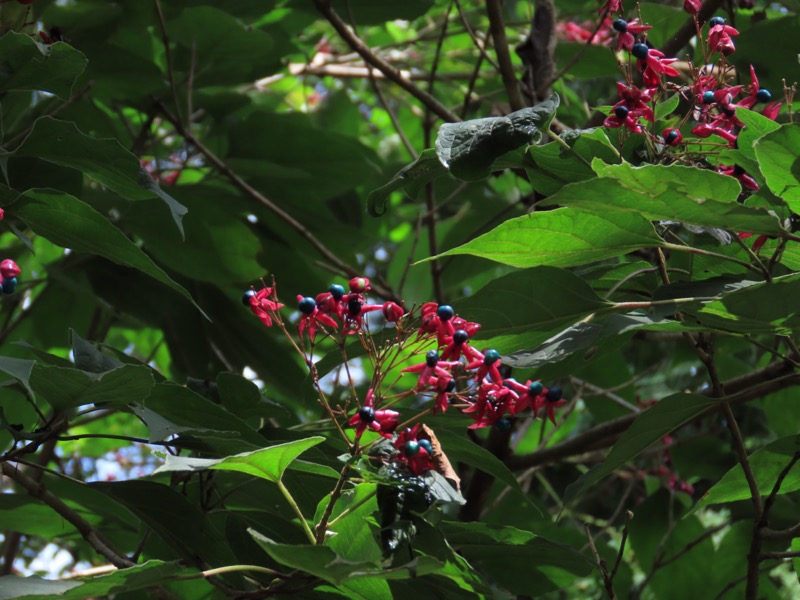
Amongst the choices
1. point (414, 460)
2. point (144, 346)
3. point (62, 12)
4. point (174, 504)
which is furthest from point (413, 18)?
point (414, 460)

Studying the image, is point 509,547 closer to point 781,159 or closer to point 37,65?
point 781,159

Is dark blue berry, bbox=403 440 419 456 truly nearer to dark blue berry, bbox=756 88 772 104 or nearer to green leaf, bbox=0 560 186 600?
green leaf, bbox=0 560 186 600

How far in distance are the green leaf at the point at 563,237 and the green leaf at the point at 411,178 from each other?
5.1 inches

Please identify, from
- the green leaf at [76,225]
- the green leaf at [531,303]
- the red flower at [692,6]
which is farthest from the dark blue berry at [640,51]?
the green leaf at [76,225]

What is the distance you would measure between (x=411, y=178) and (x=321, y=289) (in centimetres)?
93

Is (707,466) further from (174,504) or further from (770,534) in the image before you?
(174,504)

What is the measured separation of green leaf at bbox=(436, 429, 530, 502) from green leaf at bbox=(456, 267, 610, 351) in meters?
0.12

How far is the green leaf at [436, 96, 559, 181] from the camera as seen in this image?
1051 mm

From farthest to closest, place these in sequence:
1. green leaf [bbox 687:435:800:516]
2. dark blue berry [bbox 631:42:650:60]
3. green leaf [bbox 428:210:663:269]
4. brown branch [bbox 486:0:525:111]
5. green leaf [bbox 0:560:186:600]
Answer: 1. brown branch [bbox 486:0:525:111]
2. green leaf [bbox 687:435:800:516]
3. dark blue berry [bbox 631:42:650:60]
4. green leaf [bbox 428:210:663:269]
5. green leaf [bbox 0:560:186:600]

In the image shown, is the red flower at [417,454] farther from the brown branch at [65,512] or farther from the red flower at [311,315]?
the brown branch at [65,512]

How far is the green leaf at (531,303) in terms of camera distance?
1.13 metres

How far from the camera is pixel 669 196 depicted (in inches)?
37.6

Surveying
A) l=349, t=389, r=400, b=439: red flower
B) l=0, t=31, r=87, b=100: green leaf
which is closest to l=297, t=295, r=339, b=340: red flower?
l=349, t=389, r=400, b=439: red flower

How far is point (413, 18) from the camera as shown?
2186 millimetres
